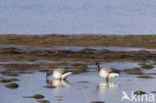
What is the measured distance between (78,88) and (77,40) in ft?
96.3

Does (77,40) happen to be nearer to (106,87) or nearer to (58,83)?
(58,83)

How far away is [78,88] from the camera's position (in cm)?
2409

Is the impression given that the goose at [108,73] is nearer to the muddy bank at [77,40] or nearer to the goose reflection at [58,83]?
the goose reflection at [58,83]

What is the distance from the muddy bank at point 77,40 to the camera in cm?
5041

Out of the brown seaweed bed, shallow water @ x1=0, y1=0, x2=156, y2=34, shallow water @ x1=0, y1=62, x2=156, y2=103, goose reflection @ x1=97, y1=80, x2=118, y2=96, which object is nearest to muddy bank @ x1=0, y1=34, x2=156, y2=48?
shallow water @ x1=0, y1=0, x2=156, y2=34

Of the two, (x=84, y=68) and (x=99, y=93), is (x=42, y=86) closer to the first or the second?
(x=99, y=93)

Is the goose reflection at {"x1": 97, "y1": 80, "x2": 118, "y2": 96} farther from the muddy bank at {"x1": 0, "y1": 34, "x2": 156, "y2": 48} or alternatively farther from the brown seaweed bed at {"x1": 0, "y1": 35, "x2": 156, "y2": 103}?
the muddy bank at {"x1": 0, "y1": 34, "x2": 156, "y2": 48}

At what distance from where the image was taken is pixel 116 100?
840 inches

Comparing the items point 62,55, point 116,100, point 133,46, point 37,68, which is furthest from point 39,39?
point 116,100

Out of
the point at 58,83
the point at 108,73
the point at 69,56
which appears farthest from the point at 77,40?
the point at 58,83

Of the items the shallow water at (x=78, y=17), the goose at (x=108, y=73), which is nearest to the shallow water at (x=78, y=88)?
the goose at (x=108, y=73)

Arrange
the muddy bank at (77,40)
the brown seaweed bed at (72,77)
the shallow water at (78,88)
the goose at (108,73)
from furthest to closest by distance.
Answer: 1. the muddy bank at (77,40)
2. the goose at (108,73)
3. the brown seaweed bed at (72,77)
4. the shallow water at (78,88)

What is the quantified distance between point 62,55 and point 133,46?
1197cm

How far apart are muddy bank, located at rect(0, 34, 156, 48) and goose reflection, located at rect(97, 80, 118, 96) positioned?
2358cm
